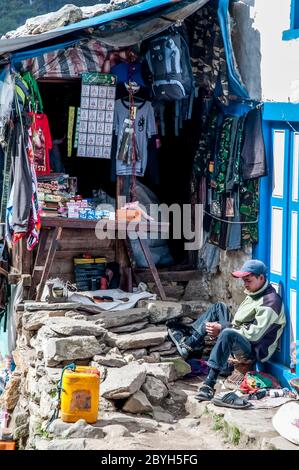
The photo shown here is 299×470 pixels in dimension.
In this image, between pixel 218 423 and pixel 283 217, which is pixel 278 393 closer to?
pixel 218 423

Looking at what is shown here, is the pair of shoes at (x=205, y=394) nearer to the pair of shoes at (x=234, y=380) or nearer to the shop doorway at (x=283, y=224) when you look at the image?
the pair of shoes at (x=234, y=380)

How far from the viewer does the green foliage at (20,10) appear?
37656 millimetres

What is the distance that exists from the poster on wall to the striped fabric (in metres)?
0.20

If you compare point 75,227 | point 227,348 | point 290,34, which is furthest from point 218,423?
point 290,34

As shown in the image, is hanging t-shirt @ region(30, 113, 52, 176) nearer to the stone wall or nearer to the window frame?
the stone wall

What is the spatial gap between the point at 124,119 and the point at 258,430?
504cm

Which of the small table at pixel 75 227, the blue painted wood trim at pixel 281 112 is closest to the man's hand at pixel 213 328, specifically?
the small table at pixel 75 227

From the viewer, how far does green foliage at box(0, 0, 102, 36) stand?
37.7 metres

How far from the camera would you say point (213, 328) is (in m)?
10.2

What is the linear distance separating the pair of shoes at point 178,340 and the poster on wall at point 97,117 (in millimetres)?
2546

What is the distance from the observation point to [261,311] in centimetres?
1009

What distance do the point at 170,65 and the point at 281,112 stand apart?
6.51 feet

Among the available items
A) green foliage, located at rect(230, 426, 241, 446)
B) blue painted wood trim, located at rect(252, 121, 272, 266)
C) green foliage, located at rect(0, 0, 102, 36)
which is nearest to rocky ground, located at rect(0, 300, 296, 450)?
green foliage, located at rect(230, 426, 241, 446)

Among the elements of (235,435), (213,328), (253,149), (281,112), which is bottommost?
(235,435)
